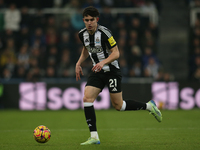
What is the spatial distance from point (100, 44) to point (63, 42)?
26.8 ft

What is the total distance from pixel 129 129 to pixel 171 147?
2.35m

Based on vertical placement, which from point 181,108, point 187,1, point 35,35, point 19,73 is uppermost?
point 187,1

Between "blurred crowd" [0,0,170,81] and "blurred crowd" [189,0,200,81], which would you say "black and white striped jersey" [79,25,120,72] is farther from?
"blurred crowd" [189,0,200,81]

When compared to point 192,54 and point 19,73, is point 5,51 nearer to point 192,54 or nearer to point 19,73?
point 19,73

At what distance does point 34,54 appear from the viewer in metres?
13.6

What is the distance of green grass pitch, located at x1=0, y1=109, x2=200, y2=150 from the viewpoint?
18.1ft

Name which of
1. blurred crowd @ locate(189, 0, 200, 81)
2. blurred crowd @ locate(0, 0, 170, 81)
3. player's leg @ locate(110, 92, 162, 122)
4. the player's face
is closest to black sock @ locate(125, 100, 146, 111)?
player's leg @ locate(110, 92, 162, 122)

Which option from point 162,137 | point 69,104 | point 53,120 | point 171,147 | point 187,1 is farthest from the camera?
point 187,1

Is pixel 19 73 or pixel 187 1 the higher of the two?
pixel 187 1

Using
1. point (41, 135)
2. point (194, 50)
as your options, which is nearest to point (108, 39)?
point (41, 135)

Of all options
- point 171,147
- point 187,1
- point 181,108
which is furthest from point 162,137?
point 187,1

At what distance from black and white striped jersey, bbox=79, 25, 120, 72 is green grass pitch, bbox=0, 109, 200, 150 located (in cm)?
129

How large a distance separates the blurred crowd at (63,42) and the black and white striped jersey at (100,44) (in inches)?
271

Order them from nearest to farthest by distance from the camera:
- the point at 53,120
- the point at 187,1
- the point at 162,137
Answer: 1. the point at 162,137
2. the point at 53,120
3. the point at 187,1
